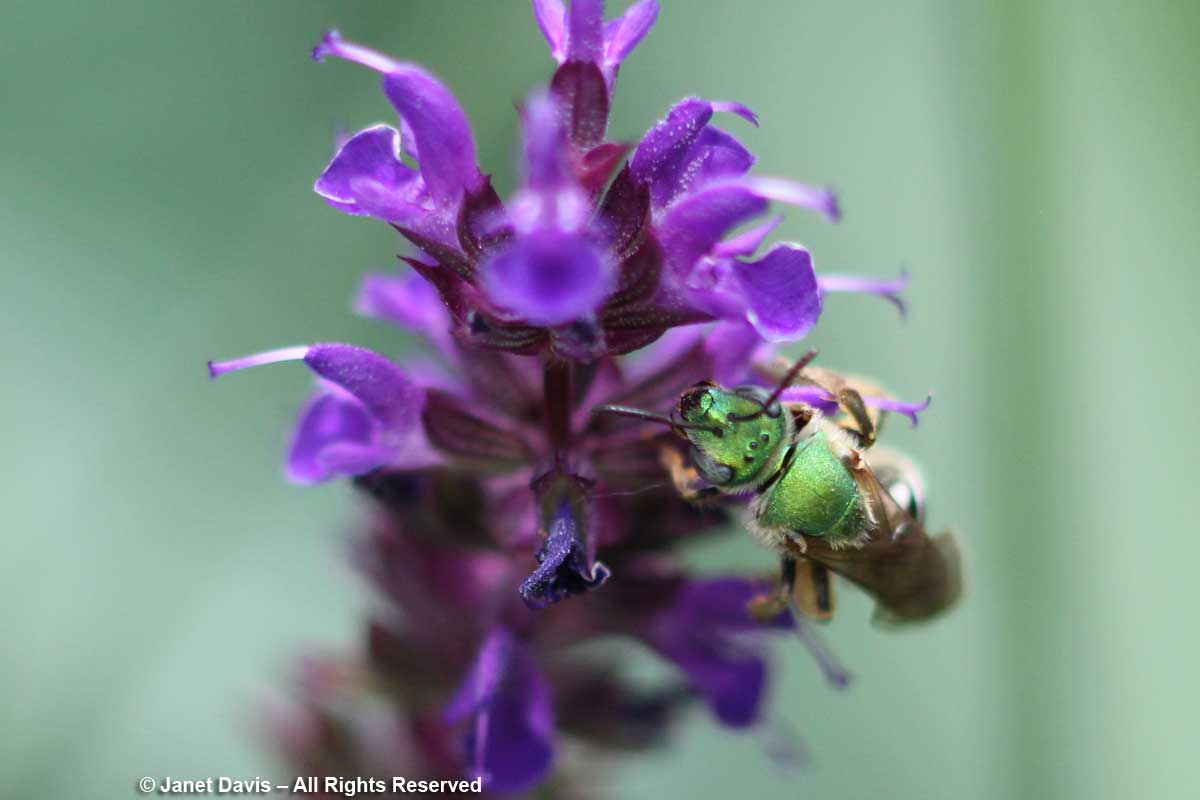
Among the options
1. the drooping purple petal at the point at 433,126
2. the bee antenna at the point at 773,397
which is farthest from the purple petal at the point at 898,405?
the drooping purple petal at the point at 433,126

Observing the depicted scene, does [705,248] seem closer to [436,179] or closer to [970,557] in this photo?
[436,179]

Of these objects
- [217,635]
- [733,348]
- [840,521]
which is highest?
[733,348]

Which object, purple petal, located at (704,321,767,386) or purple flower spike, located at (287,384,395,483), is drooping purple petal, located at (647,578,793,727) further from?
purple flower spike, located at (287,384,395,483)

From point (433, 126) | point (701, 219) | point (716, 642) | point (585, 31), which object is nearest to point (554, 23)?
point (585, 31)

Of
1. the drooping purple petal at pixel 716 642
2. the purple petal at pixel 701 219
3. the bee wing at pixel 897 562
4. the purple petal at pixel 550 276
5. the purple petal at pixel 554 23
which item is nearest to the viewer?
the purple petal at pixel 550 276

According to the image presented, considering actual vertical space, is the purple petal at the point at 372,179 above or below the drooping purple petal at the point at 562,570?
above

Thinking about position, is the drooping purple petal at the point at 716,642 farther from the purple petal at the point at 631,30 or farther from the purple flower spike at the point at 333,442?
the purple petal at the point at 631,30

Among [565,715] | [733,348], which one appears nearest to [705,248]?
[733,348]

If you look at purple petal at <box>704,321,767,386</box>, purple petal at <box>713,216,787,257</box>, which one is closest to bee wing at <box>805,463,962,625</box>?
purple petal at <box>704,321,767,386</box>
